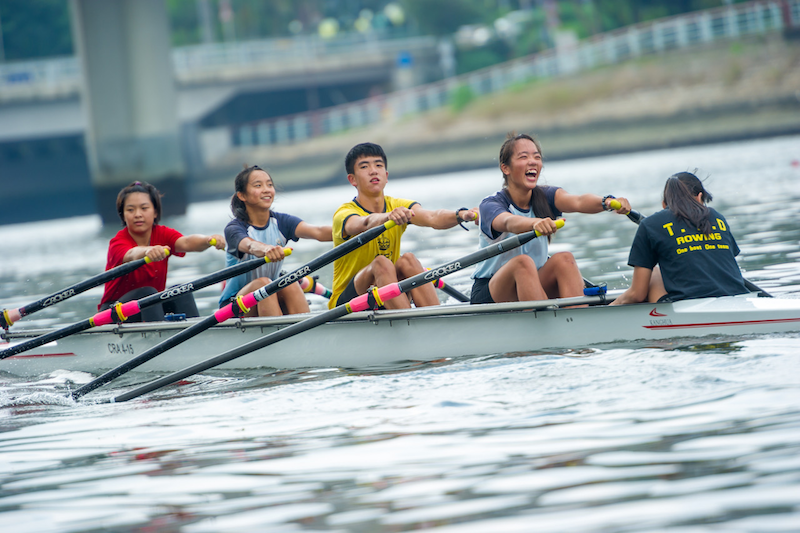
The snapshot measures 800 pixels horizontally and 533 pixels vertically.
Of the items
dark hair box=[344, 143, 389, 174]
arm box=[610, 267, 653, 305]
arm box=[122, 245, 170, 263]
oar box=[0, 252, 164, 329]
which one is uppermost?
dark hair box=[344, 143, 389, 174]

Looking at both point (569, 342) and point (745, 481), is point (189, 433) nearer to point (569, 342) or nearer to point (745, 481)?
point (569, 342)

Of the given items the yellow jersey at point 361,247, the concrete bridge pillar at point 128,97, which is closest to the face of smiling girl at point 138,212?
the yellow jersey at point 361,247

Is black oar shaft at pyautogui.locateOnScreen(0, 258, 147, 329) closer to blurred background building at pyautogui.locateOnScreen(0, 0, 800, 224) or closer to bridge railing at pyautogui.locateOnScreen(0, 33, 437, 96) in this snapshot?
blurred background building at pyautogui.locateOnScreen(0, 0, 800, 224)

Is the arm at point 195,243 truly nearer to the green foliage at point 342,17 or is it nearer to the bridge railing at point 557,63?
the bridge railing at point 557,63

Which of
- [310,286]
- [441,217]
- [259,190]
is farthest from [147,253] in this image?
[441,217]

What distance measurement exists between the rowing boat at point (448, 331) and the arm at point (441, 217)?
0.71m

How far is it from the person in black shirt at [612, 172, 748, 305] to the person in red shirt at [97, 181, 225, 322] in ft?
12.5

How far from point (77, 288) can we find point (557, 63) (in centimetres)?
3606

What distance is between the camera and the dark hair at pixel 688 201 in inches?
234

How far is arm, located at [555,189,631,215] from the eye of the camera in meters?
6.35

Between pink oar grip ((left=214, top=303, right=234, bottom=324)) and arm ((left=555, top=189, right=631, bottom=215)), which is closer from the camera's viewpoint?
arm ((left=555, top=189, right=631, bottom=215))

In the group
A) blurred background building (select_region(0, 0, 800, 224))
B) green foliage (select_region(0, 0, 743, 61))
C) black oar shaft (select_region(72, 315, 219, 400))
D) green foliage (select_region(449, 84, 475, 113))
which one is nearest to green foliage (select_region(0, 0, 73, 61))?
green foliage (select_region(0, 0, 743, 61))

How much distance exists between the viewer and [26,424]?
6.21 m

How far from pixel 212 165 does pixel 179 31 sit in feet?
60.7
